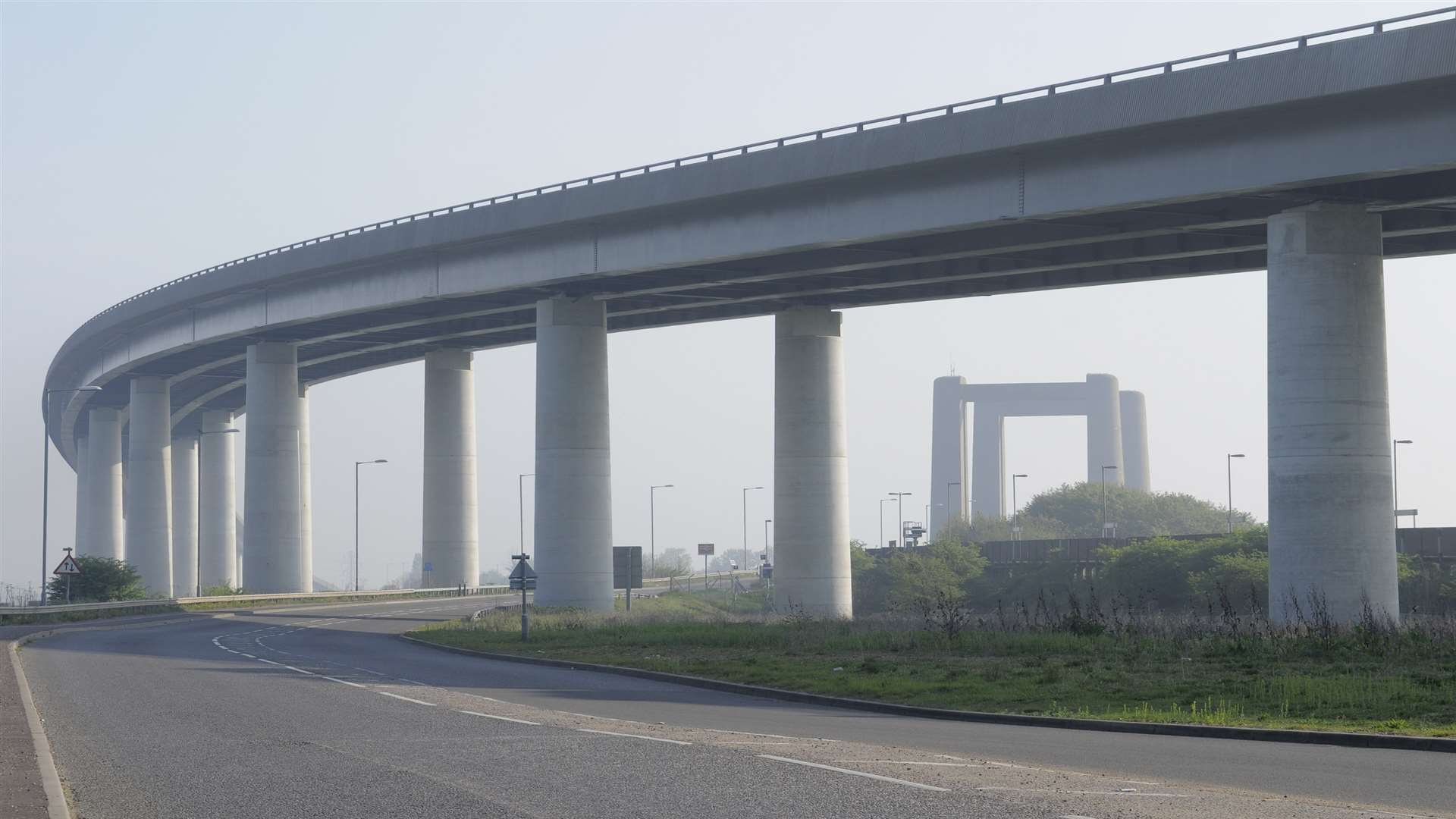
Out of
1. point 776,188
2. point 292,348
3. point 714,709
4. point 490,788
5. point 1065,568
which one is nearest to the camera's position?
point 490,788

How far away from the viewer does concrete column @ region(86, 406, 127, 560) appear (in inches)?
4210

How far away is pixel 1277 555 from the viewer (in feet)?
132

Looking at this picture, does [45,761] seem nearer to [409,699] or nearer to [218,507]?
[409,699]

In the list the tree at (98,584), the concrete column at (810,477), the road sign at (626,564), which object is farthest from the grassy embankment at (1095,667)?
the tree at (98,584)

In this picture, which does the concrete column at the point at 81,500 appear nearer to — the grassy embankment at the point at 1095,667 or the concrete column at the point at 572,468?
the concrete column at the point at 572,468

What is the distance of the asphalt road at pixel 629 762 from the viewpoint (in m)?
13.3

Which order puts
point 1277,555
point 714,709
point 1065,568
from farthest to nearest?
point 1065,568, point 1277,555, point 714,709

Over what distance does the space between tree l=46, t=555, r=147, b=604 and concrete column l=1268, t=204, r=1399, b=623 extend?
175ft

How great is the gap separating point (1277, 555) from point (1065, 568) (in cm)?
5033

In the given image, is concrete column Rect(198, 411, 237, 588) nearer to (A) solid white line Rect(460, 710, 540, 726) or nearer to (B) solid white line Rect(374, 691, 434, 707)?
(B) solid white line Rect(374, 691, 434, 707)

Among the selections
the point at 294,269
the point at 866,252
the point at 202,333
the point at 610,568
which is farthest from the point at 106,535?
the point at 866,252

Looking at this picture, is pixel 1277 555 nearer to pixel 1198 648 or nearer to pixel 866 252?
pixel 1198 648

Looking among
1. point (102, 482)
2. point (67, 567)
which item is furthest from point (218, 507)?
point (67, 567)

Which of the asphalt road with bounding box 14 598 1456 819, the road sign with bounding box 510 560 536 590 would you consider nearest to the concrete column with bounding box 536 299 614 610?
the road sign with bounding box 510 560 536 590
